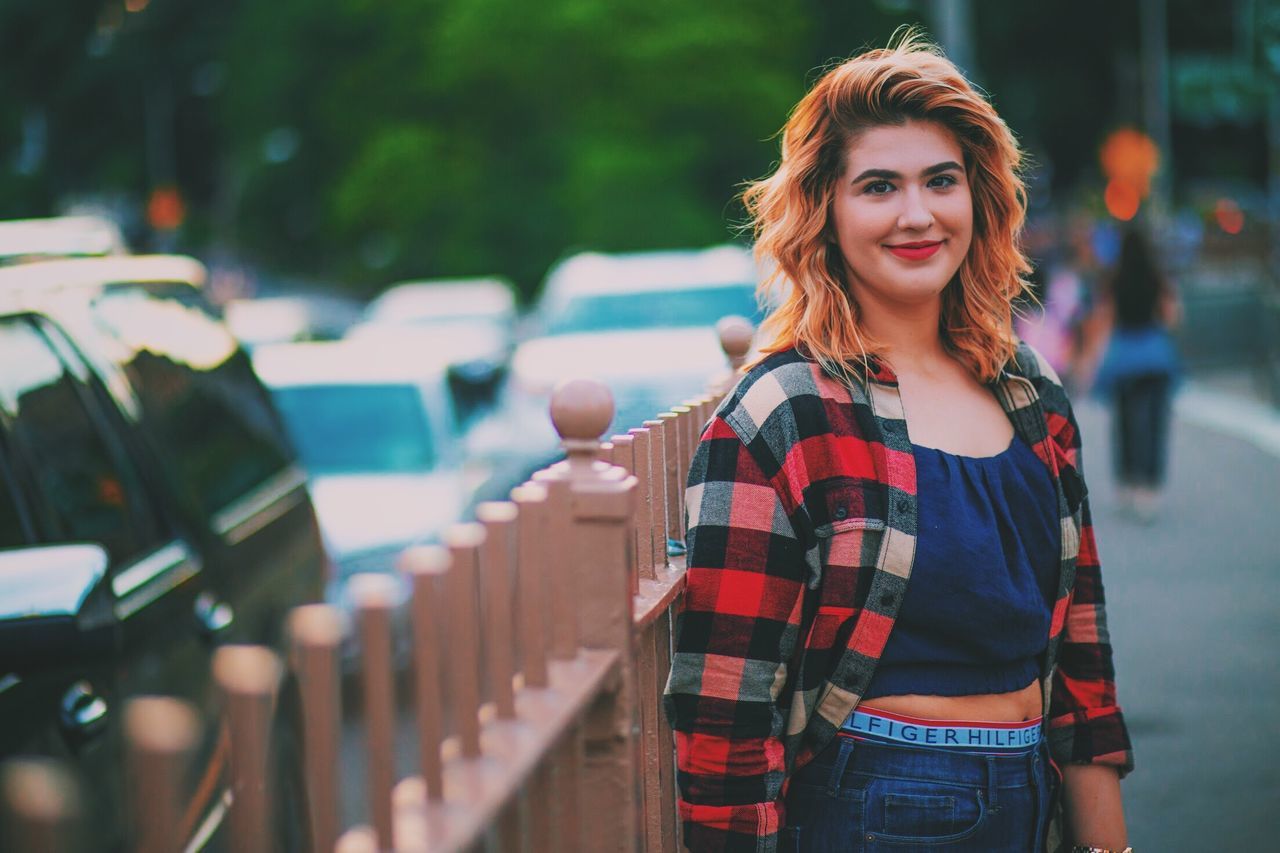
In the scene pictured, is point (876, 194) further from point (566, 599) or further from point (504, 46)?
point (504, 46)

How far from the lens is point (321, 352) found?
9312 millimetres

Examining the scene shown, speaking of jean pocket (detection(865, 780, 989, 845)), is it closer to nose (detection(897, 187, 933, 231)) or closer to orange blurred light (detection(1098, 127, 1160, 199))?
nose (detection(897, 187, 933, 231))

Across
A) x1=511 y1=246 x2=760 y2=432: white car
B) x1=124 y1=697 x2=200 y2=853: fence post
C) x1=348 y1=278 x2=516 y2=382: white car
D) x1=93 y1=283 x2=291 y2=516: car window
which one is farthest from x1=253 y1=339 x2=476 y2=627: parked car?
x1=348 y1=278 x2=516 y2=382: white car

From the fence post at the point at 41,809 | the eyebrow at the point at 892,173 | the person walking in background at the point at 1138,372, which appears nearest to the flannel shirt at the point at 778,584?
the eyebrow at the point at 892,173

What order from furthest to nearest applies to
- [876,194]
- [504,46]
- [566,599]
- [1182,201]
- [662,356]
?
[1182,201] < [504,46] < [662,356] < [876,194] < [566,599]

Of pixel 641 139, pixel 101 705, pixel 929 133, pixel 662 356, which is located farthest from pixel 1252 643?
pixel 641 139

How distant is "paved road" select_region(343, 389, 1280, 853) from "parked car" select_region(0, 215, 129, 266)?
4.82ft

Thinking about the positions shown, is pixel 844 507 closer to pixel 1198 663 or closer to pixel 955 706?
pixel 955 706

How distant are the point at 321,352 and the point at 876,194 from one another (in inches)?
283

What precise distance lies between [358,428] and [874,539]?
6599 millimetres

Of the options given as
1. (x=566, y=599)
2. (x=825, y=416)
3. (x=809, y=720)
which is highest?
(x=825, y=416)

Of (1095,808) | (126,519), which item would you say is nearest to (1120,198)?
(126,519)

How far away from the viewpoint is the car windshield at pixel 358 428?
8406mm

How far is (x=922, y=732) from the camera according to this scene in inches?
91.7
